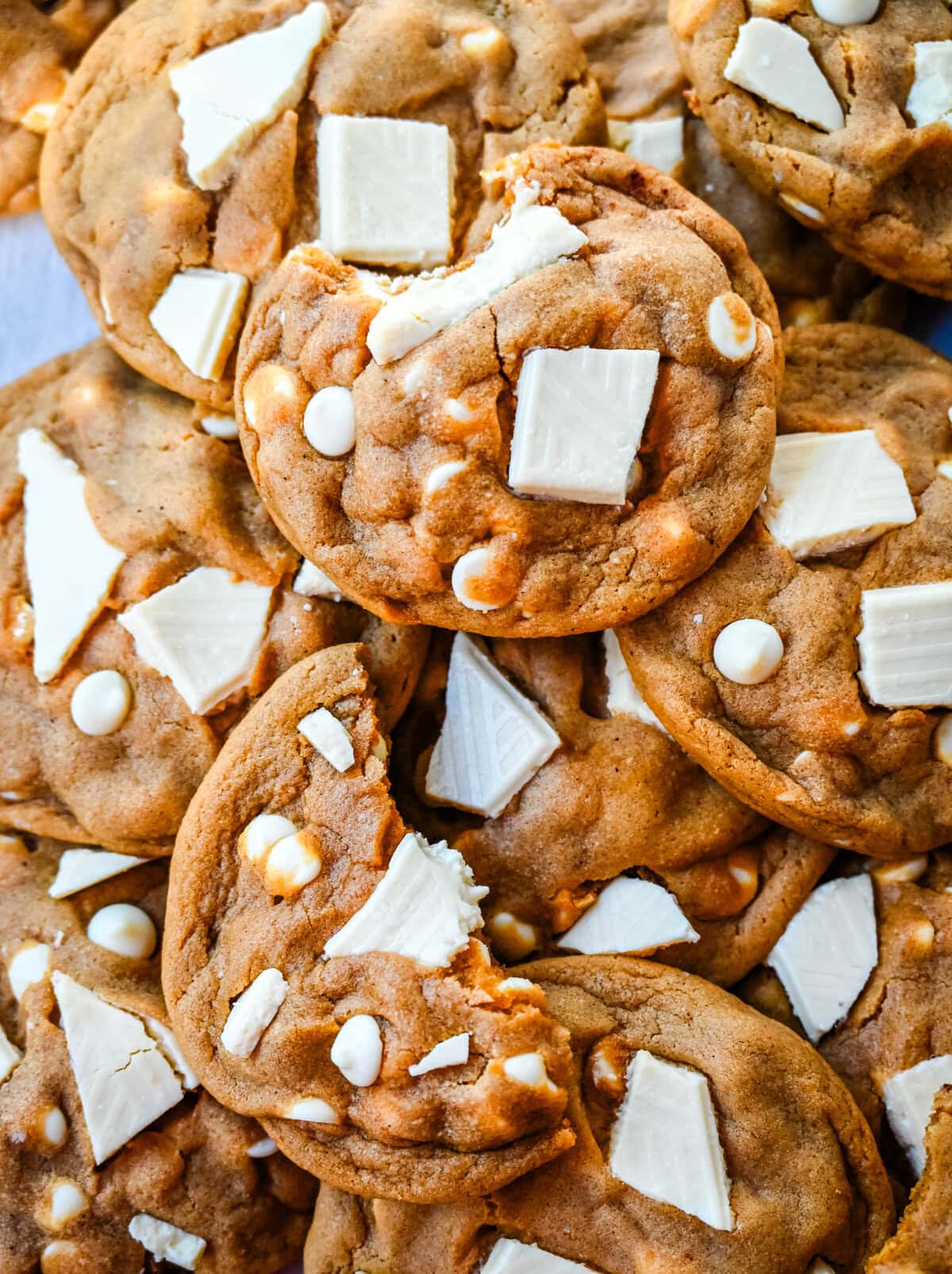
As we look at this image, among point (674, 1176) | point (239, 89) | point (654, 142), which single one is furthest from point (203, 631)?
point (654, 142)

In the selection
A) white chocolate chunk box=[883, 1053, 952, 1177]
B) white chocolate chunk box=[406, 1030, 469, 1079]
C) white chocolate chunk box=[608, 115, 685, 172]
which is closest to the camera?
white chocolate chunk box=[406, 1030, 469, 1079]

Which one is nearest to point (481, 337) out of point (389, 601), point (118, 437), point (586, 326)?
point (586, 326)

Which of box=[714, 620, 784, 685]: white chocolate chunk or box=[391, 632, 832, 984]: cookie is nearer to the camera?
box=[714, 620, 784, 685]: white chocolate chunk

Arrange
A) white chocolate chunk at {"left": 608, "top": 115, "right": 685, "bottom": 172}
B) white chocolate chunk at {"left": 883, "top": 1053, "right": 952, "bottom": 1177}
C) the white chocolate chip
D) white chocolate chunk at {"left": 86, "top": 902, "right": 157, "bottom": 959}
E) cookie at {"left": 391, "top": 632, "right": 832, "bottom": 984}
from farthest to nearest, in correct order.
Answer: white chocolate chunk at {"left": 608, "top": 115, "right": 685, "bottom": 172} < white chocolate chunk at {"left": 86, "top": 902, "right": 157, "bottom": 959} < cookie at {"left": 391, "top": 632, "right": 832, "bottom": 984} < white chocolate chunk at {"left": 883, "top": 1053, "right": 952, "bottom": 1177} < the white chocolate chip

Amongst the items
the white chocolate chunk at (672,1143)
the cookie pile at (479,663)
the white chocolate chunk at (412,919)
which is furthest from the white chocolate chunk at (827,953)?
the white chocolate chunk at (412,919)

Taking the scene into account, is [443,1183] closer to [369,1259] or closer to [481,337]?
[369,1259]

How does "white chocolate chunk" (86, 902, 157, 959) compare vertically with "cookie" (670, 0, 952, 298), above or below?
below

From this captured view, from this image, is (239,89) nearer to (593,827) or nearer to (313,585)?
(313,585)

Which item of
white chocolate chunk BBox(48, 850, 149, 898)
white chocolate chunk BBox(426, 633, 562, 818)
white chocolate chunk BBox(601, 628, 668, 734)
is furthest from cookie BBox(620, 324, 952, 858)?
white chocolate chunk BBox(48, 850, 149, 898)

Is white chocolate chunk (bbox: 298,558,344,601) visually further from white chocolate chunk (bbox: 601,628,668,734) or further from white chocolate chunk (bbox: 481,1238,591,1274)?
white chocolate chunk (bbox: 481,1238,591,1274)
